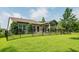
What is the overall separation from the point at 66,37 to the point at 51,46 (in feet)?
0.82

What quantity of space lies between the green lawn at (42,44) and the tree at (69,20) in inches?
4.3

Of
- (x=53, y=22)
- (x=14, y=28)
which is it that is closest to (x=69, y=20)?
(x=53, y=22)

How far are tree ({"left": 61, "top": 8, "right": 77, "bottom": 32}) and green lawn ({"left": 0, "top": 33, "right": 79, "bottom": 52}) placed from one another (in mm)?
109

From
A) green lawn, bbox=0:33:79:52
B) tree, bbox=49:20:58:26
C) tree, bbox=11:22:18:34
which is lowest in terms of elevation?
green lawn, bbox=0:33:79:52

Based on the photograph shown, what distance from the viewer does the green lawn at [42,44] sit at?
3465 mm

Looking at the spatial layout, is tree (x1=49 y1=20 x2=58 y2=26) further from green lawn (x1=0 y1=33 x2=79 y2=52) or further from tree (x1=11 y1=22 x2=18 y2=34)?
tree (x1=11 y1=22 x2=18 y2=34)

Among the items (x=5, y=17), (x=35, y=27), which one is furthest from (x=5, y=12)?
(x=35, y=27)

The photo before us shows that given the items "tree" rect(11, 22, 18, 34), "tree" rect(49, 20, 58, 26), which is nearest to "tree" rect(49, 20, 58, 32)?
"tree" rect(49, 20, 58, 26)

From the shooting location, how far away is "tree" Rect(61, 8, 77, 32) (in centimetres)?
351

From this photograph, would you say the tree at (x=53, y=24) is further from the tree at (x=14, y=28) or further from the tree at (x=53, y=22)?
the tree at (x=14, y=28)

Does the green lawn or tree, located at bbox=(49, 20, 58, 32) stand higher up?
tree, located at bbox=(49, 20, 58, 32)

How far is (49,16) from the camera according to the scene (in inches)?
138
